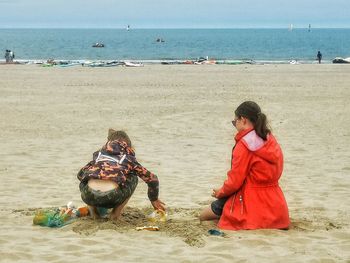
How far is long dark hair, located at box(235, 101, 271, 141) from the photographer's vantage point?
5773mm

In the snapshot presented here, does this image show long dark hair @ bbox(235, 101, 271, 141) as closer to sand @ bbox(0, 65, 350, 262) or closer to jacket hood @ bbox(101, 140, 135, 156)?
sand @ bbox(0, 65, 350, 262)

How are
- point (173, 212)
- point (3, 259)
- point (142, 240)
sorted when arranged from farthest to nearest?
1. point (173, 212)
2. point (142, 240)
3. point (3, 259)

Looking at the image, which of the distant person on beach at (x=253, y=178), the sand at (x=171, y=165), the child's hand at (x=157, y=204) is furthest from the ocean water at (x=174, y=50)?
the distant person on beach at (x=253, y=178)

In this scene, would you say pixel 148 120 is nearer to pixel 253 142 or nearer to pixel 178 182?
pixel 178 182

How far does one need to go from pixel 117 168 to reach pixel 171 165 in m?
3.82

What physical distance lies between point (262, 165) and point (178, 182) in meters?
2.80

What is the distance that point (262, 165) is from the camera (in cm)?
577

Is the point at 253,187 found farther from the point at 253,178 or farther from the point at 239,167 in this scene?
the point at 239,167

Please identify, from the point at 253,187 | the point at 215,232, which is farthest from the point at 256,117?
the point at 215,232

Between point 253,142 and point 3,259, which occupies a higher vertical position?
point 253,142

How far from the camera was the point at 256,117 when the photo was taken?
5.80m

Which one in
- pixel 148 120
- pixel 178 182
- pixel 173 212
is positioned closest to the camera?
pixel 173 212

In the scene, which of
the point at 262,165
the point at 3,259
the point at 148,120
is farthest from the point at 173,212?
the point at 148,120

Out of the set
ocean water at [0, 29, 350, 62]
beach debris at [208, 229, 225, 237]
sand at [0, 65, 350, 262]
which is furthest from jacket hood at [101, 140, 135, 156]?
ocean water at [0, 29, 350, 62]
